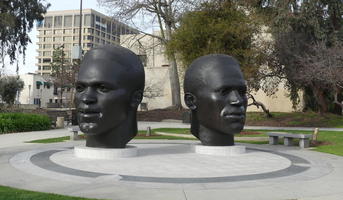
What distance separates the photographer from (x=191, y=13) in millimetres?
29516

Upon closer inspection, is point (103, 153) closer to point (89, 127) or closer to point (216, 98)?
point (89, 127)

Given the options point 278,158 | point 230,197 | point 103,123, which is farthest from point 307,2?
point 230,197

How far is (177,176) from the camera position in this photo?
332 inches

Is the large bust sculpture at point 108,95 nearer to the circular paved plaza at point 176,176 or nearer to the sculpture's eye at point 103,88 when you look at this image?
the sculpture's eye at point 103,88

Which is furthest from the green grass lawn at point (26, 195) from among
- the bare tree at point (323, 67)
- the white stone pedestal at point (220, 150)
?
the bare tree at point (323, 67)

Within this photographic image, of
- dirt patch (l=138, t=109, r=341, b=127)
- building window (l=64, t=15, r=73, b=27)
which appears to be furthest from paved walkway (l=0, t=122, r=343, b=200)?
building window (l=64, t=15, r=73, b=27)

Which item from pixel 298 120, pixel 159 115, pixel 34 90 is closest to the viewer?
pixel 298 120

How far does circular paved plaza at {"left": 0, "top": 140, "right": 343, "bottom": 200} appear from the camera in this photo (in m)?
6.93

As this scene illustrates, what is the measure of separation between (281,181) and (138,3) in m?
32.4

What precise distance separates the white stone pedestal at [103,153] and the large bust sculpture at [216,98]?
2.58 m

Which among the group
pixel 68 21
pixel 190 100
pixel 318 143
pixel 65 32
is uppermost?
pixel 68 21

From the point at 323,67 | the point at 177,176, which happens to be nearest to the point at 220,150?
the point at 177,176

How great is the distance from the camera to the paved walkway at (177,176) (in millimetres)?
6883

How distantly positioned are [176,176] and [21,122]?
1649 cm
